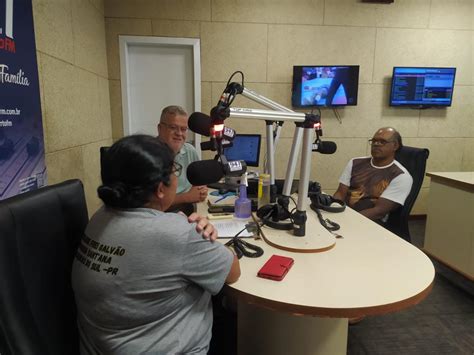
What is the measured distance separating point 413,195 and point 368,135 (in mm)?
1955

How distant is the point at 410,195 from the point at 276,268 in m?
1.49

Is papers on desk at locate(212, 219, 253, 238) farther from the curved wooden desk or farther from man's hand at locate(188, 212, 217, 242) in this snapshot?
man's hand at locate(188, 212, 217, 242)

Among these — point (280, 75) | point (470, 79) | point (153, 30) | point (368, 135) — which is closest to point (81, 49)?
point (153, 30)

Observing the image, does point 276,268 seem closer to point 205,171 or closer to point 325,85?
point 205,171

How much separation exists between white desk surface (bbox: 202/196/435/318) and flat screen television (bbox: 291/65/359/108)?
2619mm

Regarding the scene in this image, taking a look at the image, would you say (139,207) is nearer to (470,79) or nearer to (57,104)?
(57,104)

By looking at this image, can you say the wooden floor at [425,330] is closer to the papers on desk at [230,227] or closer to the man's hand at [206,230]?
the papers on desk at [230,227]

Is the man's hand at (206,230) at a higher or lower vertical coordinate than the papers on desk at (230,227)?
higher

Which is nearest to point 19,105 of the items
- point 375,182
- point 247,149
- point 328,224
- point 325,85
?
point 328,224

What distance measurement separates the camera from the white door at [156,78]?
3518mm

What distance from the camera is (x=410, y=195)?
6.95 feet

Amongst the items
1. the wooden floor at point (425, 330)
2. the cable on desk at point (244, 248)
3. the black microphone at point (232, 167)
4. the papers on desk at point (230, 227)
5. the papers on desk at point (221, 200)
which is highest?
the black microphone at point (232, 167)

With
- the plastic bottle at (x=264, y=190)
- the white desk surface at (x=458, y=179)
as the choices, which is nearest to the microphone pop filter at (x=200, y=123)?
the plastic bottle at (x=264, y=190)

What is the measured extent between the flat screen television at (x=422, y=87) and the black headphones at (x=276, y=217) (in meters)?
3.04
